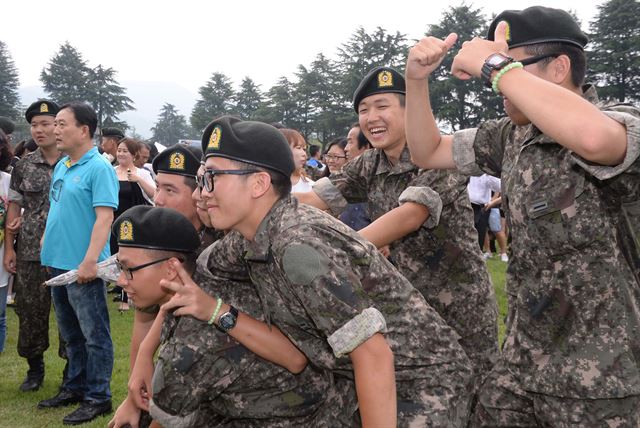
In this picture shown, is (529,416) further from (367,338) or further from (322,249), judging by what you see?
(322,249)

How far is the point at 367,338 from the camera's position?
2051 millimetres

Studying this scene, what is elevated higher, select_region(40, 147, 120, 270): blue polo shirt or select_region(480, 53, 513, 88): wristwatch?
select_region(480, 53, 513, 88): wristwatch

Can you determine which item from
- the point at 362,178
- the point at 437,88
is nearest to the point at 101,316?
the point at 362,178

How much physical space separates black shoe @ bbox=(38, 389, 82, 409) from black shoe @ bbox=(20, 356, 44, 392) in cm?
52

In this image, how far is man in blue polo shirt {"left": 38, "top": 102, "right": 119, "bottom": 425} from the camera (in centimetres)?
502

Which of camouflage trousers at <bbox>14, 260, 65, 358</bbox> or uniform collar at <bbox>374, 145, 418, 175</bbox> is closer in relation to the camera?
uniform collar at <bbox>374, 145, 418, 175</bbox>

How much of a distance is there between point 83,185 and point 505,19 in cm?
381

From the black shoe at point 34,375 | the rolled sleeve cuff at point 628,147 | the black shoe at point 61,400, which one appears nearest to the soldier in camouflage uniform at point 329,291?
the rolled sleeve cuff at point 628,147

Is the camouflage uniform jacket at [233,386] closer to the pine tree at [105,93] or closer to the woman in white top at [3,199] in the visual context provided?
the woman in white top at [3,199]

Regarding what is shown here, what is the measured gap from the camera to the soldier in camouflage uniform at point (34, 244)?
19.1 feet

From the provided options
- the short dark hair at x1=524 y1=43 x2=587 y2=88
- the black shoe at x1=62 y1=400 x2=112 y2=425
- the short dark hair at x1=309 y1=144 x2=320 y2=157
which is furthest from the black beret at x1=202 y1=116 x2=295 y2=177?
the short dark hair at x1=309 y1=144 x2=320 y2=157

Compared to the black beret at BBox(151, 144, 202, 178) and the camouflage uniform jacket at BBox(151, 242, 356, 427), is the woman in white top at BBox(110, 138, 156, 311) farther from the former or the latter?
the camouflage uniform jacket at BBox(151, 242, 356, 427)

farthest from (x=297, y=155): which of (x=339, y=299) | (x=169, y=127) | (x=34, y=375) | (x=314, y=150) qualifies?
(x=169, y=127)

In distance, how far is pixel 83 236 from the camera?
5.18 meters
